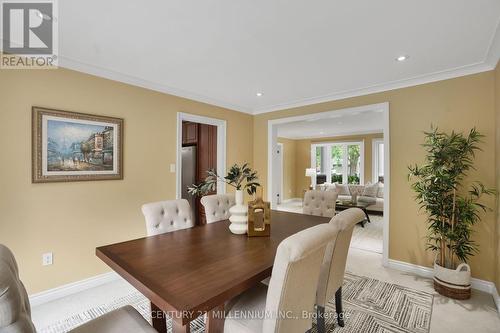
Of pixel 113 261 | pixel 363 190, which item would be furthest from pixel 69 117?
pixel 363 190

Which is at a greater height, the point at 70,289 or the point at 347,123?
the point at 347,123

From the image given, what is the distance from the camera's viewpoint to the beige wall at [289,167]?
891 centimetres

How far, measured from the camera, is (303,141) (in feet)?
30.7

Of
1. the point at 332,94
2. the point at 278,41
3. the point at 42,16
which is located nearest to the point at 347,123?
the point at 332,94

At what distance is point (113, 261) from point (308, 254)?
1118 millimetres

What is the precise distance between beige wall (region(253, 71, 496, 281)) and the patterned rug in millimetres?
713

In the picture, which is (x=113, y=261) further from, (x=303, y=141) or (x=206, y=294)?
(x=303, y=141)

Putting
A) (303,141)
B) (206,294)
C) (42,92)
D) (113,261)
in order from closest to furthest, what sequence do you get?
(206,294) < (113,261) < (42,92) < (303,141)

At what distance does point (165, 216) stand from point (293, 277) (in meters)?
1.40

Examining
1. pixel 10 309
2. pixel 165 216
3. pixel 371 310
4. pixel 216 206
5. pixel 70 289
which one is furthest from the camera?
pixel 216 206

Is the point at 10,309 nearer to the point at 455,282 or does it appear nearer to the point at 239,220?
the point at 239,220

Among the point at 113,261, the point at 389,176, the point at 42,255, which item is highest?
the point at 389,176

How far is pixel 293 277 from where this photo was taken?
1111 mm

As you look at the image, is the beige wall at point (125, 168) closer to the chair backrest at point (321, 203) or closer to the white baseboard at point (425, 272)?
the white baseboard at point (425, 272)
